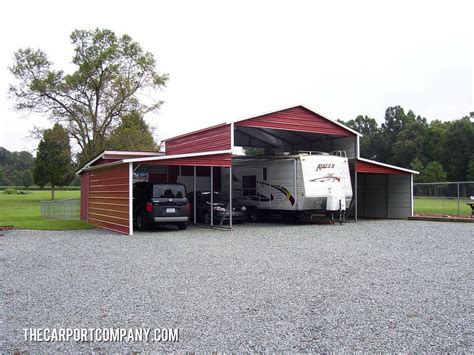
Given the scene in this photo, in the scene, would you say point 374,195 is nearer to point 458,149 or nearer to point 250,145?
point 250,145

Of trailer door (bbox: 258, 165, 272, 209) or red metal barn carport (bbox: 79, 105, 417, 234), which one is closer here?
red metal barn carport (bbox: 79, 105, 417, 234)

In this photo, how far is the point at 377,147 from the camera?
8088 cm

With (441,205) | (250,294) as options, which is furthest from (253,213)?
(441,205)

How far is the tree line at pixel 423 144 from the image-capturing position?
61344mm

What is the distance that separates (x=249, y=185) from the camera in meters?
21.9

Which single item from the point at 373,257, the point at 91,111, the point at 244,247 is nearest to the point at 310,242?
the point at 244,247

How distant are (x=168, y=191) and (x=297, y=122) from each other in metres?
6.63

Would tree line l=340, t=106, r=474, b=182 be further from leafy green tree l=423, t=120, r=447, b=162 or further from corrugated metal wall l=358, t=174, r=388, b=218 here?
corrugated metal wall l=358, t=174, r=388, b=218

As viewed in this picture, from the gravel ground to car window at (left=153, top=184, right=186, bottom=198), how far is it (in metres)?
3.79

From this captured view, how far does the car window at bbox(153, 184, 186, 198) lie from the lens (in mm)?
16250

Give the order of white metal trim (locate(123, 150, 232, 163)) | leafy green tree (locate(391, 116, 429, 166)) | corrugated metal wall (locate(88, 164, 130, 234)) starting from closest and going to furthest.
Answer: white metal trim (locate(123, 150, 232, 163)), corrugated metal wall (locate(88, 164, 130, 234)), leafy green tree (locate(391, 116, 429, 166))

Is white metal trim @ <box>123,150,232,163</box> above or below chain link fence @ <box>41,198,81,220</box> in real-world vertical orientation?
above

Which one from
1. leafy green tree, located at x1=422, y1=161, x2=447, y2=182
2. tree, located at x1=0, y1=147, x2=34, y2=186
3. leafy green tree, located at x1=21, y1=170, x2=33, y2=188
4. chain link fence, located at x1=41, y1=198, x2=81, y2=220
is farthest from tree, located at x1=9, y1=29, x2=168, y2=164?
tree, located at x1=0, y1=147, x2=34, y2=186

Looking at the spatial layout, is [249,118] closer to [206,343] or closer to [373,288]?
[373,288]
